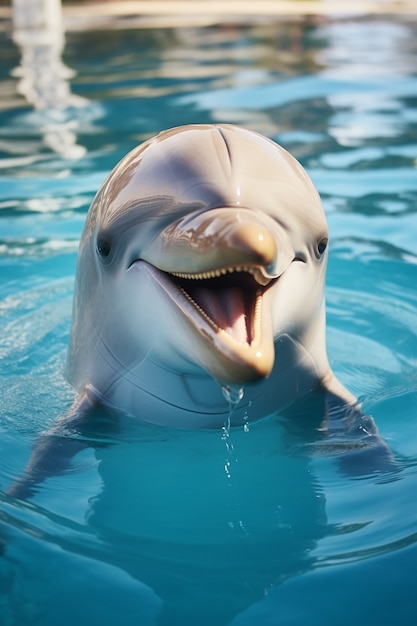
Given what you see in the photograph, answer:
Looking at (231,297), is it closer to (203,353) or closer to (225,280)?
(225,280)

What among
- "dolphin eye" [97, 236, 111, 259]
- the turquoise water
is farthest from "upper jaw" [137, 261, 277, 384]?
the turquoise water

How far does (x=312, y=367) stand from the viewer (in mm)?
4129

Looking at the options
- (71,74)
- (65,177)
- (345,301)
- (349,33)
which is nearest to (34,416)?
(345,301)

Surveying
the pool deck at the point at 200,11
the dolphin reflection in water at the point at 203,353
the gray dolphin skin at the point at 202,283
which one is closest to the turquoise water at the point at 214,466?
the dolphin reflection in water at the point at 203,353

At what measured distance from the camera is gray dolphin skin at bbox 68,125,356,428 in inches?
122

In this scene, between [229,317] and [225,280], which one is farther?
[225,280]

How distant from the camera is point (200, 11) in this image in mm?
19969

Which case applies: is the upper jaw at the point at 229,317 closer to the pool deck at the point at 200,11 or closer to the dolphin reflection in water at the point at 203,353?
the dolphin reflection in water at the point at 203,353

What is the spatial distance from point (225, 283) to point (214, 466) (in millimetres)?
1099

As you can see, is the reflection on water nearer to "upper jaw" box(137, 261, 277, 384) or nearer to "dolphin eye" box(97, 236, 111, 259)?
"dolphin eye" box(97, 236, 111, 259)

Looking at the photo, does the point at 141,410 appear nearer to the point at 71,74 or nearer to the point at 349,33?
the point at 71,74

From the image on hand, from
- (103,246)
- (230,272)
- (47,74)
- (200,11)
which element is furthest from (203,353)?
(200,11)

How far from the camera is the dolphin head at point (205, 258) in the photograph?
3.06m

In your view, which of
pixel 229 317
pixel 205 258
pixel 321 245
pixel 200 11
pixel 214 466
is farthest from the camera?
pixel 200 11
